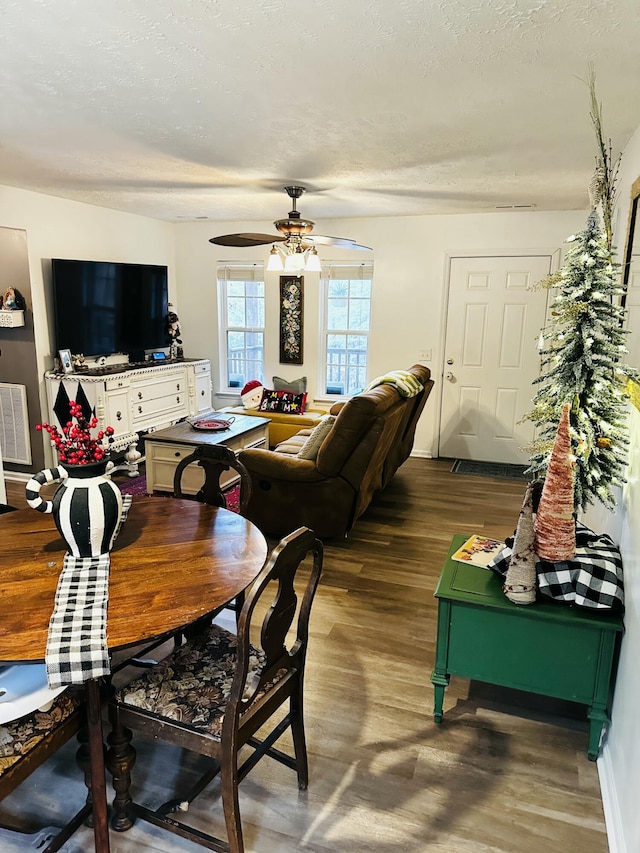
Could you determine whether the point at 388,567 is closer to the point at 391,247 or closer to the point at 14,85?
the point at 14,85

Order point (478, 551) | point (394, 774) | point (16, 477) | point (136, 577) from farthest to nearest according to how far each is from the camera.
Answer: point (16, 477) < point (478, 551) < point (394, 774) < point (136, 577)

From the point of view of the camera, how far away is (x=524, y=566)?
205cm

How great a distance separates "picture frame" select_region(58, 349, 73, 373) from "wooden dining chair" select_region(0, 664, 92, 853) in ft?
12.5

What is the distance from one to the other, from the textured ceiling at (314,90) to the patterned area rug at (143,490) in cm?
238

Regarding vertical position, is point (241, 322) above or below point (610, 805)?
above

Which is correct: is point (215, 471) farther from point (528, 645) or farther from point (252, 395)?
point (252, 395)

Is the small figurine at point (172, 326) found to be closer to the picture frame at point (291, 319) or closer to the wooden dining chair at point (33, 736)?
the picture frame at point (291, 319)

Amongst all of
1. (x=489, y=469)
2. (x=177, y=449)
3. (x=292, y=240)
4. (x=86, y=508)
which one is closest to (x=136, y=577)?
(x=86, y=508)

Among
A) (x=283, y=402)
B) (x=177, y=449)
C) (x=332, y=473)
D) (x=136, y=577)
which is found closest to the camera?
(x=136, y=577)

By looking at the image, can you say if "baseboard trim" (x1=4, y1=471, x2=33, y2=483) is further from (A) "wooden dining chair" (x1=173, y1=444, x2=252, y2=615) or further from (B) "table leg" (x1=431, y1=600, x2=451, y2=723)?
(B) "table leg" (x1=431, y1=600, x2=451, y2=723)

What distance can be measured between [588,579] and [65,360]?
4492 millimetres

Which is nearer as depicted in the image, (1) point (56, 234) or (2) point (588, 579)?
(2) point (588, 579)

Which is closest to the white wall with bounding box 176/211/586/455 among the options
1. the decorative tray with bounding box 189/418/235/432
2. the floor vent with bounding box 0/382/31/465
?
the decorative tray with bounding box 189/418/235/432

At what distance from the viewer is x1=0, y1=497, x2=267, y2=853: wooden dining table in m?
1.49
